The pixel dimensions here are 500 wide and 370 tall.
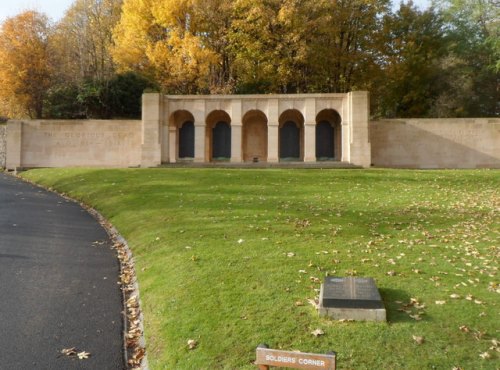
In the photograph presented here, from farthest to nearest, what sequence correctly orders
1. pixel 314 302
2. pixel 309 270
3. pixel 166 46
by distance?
pixel 166 46 < pixel 309 270 < pixel 314 302

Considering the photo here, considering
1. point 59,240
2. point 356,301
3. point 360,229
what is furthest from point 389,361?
point 59,240

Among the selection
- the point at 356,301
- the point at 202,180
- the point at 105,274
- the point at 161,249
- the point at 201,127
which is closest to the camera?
the point at 356,301

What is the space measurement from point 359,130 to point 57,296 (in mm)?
26594

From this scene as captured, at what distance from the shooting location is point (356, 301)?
6316 mm

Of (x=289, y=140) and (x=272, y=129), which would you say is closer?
(x=272, y=129)

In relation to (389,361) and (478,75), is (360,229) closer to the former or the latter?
(389,361)

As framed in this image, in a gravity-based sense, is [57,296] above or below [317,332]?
below

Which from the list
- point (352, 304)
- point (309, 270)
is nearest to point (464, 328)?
point (352, 304)

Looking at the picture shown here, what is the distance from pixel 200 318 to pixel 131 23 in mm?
38667

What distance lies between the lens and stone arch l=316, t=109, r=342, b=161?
3512 centimetres

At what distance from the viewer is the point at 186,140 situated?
36.4m

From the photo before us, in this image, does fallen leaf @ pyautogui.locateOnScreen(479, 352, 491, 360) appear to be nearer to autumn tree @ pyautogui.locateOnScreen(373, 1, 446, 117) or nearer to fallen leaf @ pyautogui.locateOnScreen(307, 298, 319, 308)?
fallen leaf @ pyautogui.locateOnScreen(307, 298, 319, 308)

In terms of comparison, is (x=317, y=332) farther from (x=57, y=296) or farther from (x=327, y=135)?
(x=327, y=135)

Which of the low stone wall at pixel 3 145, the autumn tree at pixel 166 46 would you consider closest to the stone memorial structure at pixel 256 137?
the low stone wall at pixel 3 145
